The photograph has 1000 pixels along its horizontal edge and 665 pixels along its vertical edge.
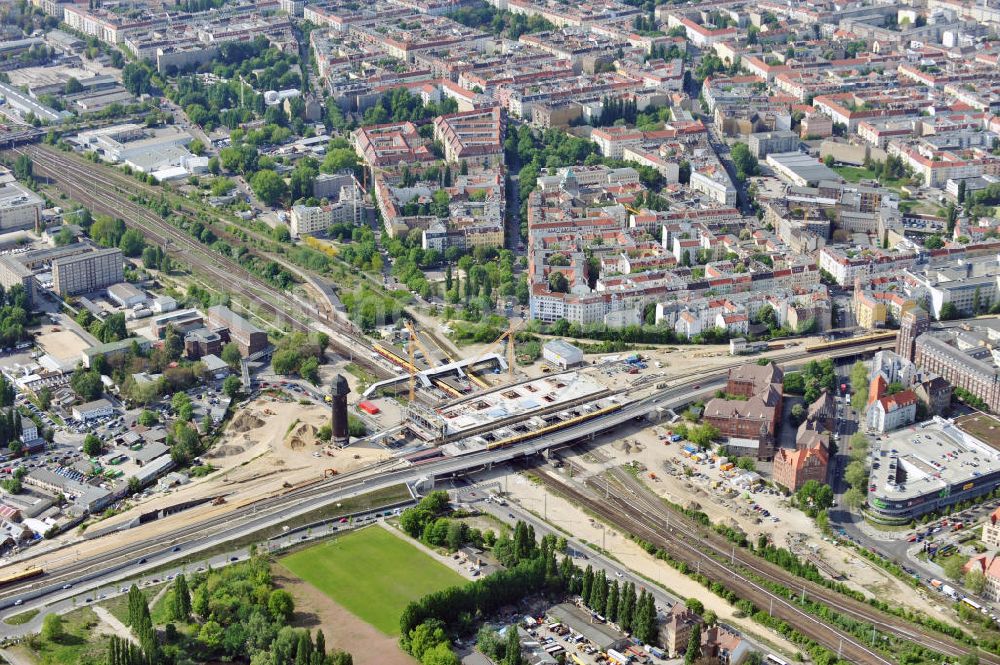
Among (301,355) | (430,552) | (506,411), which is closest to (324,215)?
(301,355)

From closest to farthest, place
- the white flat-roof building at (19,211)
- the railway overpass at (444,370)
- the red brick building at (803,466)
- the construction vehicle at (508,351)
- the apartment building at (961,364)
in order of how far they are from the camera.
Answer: the red brick building at (803,466), the apartment building at (961,364), the railway overpass at (444,370), the construction vehicle at (508,351), the white flat-roof building at (19,211)

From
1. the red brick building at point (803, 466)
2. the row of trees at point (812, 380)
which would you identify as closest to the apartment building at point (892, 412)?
the row of trees at point (812, 380)

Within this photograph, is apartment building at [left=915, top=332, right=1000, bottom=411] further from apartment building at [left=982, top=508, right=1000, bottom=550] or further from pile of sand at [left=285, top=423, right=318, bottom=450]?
pile of sand at [left=285, top=423, right=318, bottom=450]

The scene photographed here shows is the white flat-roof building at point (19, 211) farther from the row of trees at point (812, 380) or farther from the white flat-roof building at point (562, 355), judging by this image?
the row of trees at point (812, 380)

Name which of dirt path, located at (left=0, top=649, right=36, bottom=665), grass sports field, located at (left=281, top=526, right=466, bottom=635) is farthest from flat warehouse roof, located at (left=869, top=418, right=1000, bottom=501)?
dirt path, located at (left=0, top=649, right=36, bottom=665)

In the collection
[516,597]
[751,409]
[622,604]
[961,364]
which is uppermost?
[961,364]

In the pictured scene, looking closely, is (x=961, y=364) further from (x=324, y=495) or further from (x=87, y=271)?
(x=87, y=271)
